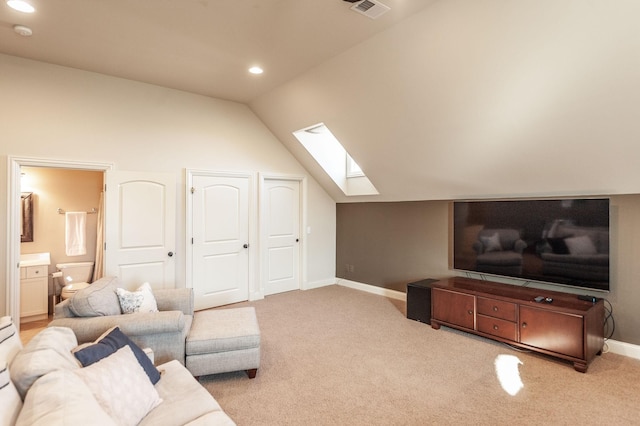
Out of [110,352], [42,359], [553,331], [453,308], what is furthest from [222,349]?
[553,331]

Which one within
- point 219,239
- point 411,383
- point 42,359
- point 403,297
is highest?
point 219,239

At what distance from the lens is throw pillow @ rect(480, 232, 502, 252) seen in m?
4.02

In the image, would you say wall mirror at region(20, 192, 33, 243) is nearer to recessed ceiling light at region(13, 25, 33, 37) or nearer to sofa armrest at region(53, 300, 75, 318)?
recessed ceiling light at region(13, 25, 33, 37)

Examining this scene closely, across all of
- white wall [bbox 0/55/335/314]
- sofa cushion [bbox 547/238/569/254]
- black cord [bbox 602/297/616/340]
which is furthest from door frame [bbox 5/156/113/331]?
black cord [bbox 602/297/616/340]

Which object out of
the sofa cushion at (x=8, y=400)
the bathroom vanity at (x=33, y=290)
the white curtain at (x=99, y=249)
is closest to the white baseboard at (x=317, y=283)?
the white curtain at (x=99, y=249)

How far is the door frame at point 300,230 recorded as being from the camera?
529cm

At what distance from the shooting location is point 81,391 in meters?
1.39

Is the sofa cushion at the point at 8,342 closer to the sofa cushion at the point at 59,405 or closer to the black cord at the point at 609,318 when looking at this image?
the sofa cushion at the point at 59,405

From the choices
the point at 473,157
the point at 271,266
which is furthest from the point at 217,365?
the point at 473,157

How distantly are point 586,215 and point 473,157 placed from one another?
1.20 metres

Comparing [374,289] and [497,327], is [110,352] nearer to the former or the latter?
[497,327]

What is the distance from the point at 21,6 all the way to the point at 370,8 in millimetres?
2708

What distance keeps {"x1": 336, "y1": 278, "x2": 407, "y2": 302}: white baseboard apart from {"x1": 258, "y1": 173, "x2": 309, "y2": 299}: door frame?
0.73 m

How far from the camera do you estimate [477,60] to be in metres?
2.77
